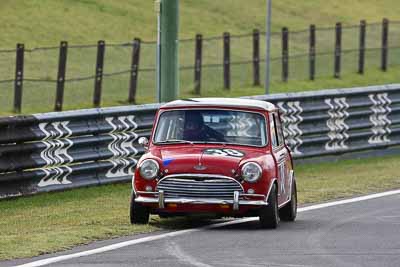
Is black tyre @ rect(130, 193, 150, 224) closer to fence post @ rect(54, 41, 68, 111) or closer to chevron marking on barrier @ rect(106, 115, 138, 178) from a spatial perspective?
chevron marking on barrier @ rect(106, 115, 138, 178)

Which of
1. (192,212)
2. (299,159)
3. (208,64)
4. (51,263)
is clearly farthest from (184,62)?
(51,263)

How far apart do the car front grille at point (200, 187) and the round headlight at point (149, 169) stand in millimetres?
151

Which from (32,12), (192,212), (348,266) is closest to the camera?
(348,266)

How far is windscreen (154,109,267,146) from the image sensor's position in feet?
49.9

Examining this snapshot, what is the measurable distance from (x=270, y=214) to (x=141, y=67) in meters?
24.5

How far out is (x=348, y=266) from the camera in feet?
37.8

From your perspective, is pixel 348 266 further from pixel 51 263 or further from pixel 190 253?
pixel 51 263

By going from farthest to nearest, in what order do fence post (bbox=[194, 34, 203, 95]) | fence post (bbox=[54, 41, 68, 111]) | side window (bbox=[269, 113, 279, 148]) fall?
fence post (bbox=[194, 34, 203, 95])
fence post (bbox=[54, 41, 68, 111])
side window (bbox=[269, 113, 279, 148])

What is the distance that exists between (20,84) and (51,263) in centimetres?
1944

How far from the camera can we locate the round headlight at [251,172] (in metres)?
14.4

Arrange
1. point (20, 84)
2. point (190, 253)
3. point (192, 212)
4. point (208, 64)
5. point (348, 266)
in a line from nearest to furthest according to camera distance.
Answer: point (348, 266)
point (190, 253)
point (192, 212)
point (20, 84)
point (208, 64)

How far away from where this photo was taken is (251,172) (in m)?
14.4

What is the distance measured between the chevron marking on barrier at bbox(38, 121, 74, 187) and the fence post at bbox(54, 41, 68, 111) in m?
12.9

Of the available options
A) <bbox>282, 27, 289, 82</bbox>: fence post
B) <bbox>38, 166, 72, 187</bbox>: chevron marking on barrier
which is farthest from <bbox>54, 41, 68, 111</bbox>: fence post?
<bbox>38, 166, 72, 187</bbox>: chevron marking on barrier
